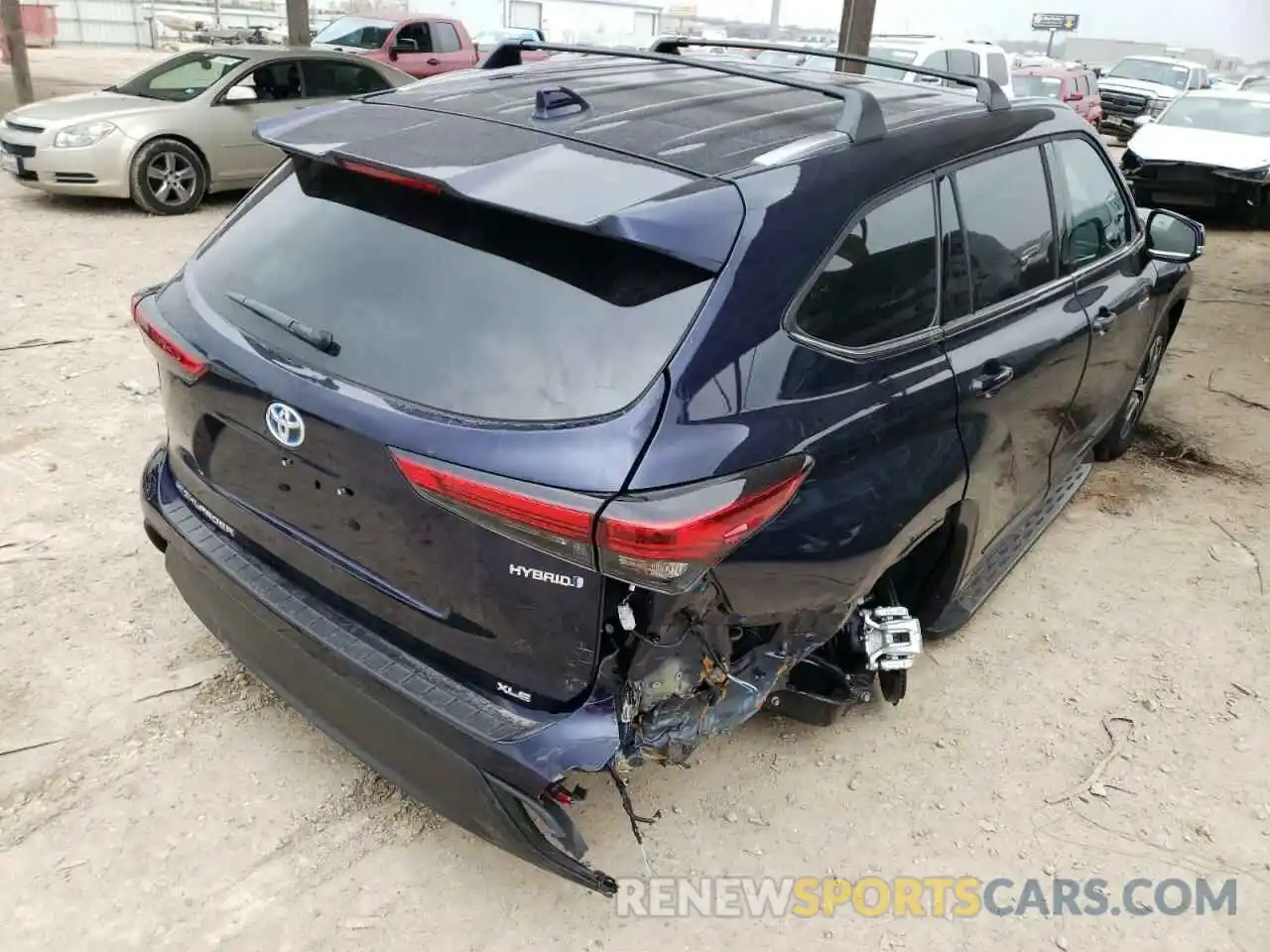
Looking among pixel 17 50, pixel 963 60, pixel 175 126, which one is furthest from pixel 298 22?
pixel 963 60

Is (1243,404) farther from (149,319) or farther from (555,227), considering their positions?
(149,319)

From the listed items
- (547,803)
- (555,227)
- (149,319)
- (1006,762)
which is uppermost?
(555,227)

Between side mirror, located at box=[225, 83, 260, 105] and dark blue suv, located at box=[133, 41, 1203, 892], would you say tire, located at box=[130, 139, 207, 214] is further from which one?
dark blue suv, located at box=[133, 41, 1203, 892]

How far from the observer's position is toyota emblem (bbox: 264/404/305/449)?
7.10 feet

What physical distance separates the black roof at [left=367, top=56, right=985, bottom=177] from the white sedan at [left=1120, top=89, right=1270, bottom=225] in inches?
393

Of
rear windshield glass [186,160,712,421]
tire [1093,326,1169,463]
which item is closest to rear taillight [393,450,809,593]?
rear windshield glass [186,160,712,421]

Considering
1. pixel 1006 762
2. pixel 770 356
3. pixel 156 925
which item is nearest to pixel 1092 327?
pixel 1006 762

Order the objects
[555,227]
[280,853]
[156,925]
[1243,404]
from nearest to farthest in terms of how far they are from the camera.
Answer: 1. [555,227]
2. [156,925]
3. [280,853]
4. [1243,404]

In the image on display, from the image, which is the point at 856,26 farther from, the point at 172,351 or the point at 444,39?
the point at 172,351

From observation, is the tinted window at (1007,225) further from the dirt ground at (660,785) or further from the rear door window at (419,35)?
the rear door window at (419,35)

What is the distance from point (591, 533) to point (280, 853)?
135cm

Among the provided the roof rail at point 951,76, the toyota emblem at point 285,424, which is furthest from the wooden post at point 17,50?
the toyota emblem at point 285,424

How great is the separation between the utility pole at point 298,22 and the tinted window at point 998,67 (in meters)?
9.54

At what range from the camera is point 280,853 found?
2510 millimetres
